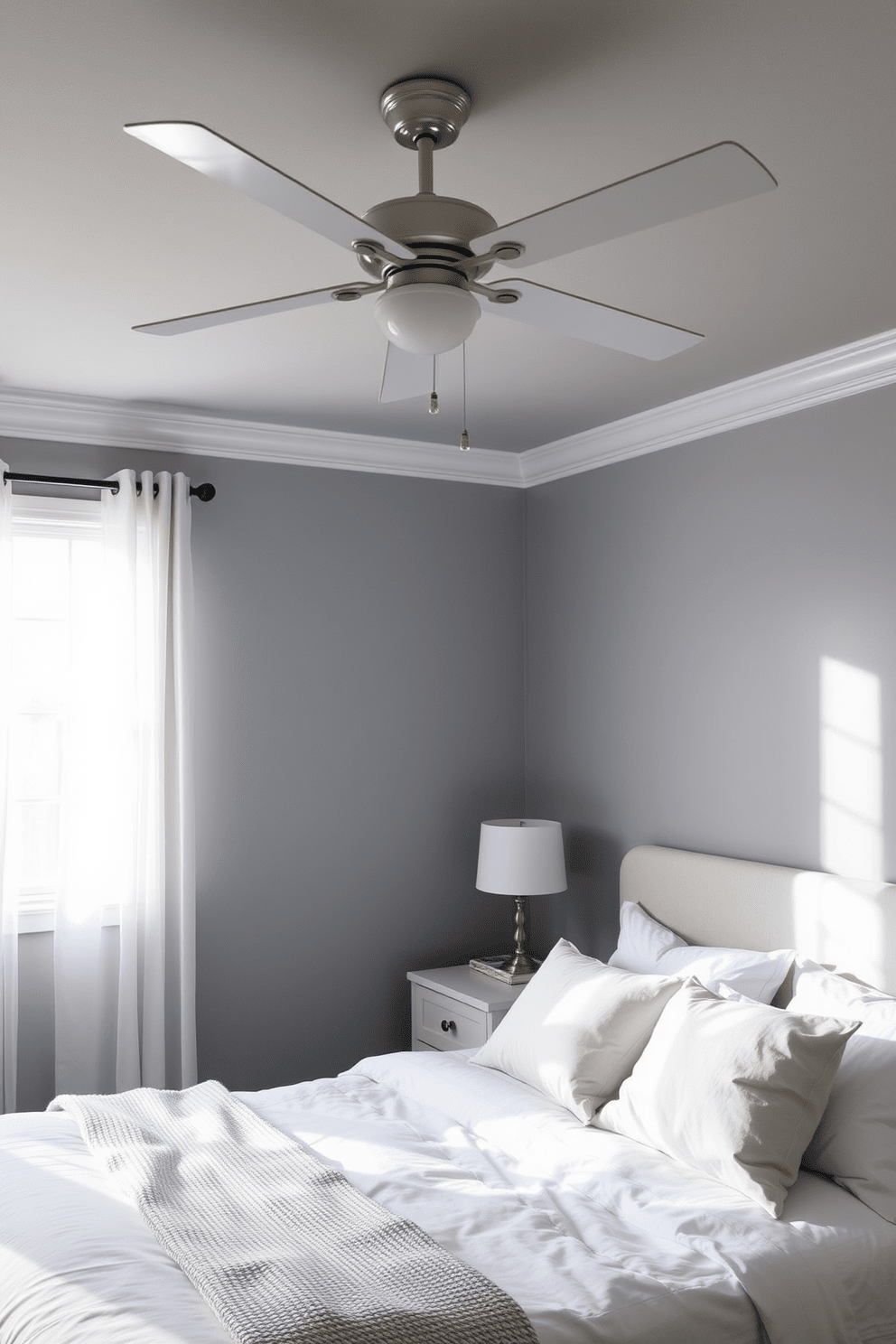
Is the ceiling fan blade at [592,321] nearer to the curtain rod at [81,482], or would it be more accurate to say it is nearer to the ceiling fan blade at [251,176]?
the ceiling fan blade at [251,176]

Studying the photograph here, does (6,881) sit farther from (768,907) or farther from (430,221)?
(430,221)

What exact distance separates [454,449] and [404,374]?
2318 mm

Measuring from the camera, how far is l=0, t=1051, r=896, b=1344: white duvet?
1.93m

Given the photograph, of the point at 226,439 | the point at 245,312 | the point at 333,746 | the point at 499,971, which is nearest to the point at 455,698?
the point at 333,746

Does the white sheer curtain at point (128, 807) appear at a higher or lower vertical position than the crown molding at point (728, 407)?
lower

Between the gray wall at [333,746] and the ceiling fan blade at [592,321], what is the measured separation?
2.45 metres

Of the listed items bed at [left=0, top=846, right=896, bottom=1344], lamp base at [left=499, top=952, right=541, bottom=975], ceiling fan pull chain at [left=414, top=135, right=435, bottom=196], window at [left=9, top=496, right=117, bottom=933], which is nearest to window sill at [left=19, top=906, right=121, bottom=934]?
window at [left=9, top=496, right=117, bottom=933]

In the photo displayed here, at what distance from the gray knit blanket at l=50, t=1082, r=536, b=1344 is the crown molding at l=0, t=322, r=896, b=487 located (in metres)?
2.29

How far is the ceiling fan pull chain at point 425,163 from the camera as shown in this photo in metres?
1.84

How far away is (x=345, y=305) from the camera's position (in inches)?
113

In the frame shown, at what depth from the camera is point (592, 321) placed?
1983 millimetres

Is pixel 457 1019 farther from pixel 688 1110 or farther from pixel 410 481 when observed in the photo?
pixel 410 481

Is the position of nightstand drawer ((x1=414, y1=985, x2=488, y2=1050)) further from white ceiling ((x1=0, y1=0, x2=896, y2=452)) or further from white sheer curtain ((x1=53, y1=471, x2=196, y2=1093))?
white ceiling ((x1=0, y1=0, x2=896, y2=452))

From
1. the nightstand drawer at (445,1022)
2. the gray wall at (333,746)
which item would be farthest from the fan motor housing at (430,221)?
the nightstand drawer at (445,1022)
